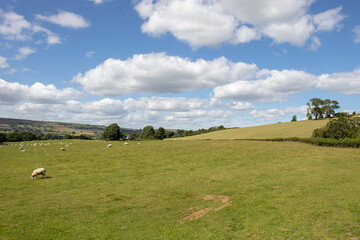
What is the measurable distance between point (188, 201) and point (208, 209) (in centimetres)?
255

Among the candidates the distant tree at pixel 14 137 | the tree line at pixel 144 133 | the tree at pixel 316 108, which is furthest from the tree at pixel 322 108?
the distant tree at pixel 14 137

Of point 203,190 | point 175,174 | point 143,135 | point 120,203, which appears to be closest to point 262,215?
point 203,190

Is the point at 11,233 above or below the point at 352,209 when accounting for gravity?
below

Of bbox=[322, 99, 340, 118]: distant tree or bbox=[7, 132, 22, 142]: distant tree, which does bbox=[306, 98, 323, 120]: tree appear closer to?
bbox=[322, 99, 340, 118]: distant tree

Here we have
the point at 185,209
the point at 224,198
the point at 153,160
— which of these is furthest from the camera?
the point at 153,160

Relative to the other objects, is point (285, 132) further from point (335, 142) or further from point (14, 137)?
point (14, 137)

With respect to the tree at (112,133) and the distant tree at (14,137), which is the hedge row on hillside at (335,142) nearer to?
the tree at (112,133)

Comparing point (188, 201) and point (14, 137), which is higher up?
point (14, 137)

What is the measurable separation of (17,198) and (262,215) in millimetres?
19211

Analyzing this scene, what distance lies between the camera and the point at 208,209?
1548cm

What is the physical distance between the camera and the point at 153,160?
127ft

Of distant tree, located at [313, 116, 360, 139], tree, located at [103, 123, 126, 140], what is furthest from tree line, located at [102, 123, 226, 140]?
distant tree, located at [313, 116, 360, 139]

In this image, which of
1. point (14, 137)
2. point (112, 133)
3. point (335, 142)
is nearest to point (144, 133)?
point (112, 133)

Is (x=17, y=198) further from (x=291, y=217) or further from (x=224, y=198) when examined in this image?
(x=291, y=217)
